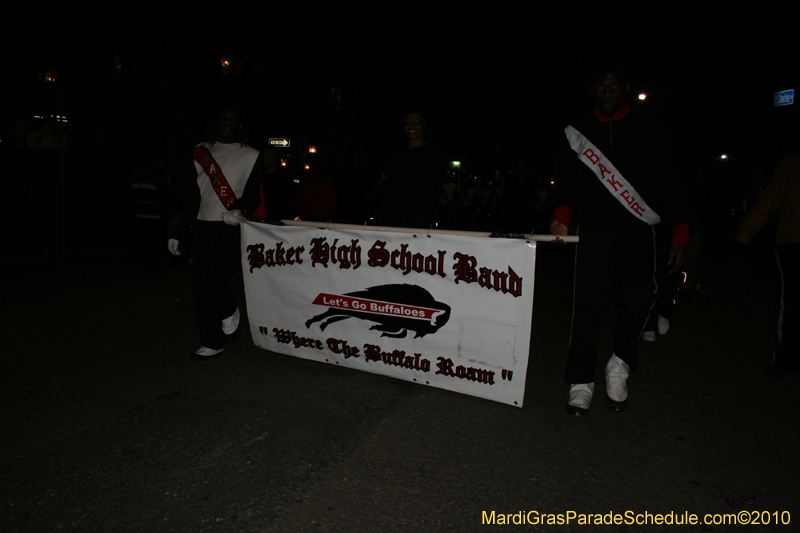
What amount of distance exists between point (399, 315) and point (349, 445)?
40.2 inches

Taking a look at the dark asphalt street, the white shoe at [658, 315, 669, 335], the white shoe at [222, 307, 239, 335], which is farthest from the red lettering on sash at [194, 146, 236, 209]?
the white shoe at [658, 315, 669, 335]

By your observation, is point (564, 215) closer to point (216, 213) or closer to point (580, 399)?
point (580, 399)

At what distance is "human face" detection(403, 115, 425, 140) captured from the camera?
4730 millimetres

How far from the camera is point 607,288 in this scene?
3496 millimetres

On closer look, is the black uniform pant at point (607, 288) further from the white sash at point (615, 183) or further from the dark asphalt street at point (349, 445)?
the dark asphalt street at point (349, 445)

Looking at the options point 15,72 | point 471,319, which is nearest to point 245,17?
point 15,72

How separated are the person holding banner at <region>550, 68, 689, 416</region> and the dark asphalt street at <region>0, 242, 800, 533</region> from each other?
0.39 metres

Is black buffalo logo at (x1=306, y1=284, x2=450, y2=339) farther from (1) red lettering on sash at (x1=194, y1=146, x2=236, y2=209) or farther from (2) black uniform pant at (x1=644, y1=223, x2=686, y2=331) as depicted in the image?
(2) black uniform pant at (x1=644, y1=223, x2=686, y2=331)

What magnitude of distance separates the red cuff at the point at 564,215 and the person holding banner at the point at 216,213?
7.63ft

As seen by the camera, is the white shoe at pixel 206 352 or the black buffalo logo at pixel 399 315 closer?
the black buffalo logo at pixel 399 315

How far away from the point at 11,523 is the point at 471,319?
244 centimetres

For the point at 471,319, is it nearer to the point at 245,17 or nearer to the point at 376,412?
the point at 376,412

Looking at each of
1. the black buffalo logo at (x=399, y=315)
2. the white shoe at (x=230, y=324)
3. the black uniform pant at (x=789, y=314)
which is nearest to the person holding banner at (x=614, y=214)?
the black buffalo logo at (x=399, y=315)

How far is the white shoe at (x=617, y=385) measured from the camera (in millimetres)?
3586
